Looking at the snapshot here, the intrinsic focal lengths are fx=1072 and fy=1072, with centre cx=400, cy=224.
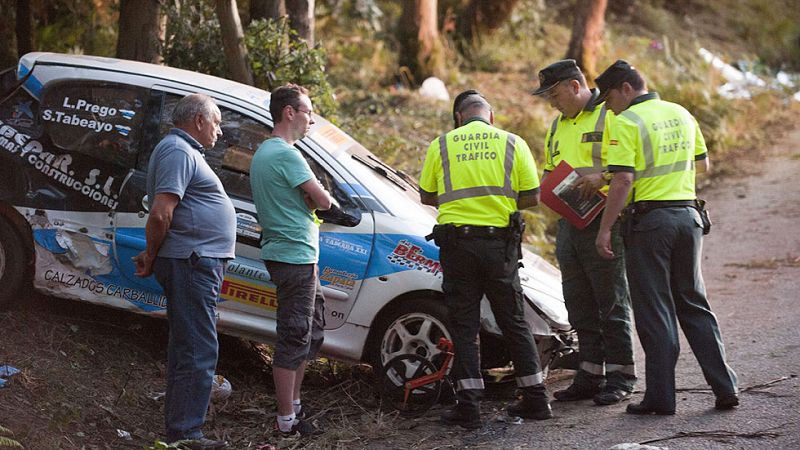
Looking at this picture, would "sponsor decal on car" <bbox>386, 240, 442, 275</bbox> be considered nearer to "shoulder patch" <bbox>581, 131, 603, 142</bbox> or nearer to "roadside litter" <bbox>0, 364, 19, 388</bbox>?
"shoulder patch" <bbox>581, 131, 603, 142</bbox>

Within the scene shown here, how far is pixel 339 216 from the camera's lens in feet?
20.0

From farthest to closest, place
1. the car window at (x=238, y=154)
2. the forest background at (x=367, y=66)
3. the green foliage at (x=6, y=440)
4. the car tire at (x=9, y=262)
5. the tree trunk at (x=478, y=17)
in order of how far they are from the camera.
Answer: the tree trunk at (x=478, y=17) → the car tire at (x=9, y=262) → the car window at (x=238, y=154) → the forest background at (x=367, y=66) → the green foliage at (x=6, y=440)

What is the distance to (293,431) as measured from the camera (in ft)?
20.0

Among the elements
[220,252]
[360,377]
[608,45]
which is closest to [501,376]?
[360,377]

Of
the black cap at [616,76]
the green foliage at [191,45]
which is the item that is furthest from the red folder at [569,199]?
the green foliage at [191,45]

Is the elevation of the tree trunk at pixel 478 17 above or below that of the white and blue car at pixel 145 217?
above

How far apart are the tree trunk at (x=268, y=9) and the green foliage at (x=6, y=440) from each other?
5709 mm

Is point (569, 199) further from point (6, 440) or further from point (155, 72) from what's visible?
point (6, 440)

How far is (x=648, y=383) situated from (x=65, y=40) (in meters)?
7.94

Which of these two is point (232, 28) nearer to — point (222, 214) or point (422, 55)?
point (222, 214)

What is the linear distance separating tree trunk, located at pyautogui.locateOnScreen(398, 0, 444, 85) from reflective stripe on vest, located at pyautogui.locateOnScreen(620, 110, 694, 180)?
10.5 meters

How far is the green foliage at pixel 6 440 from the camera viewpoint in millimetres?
5066

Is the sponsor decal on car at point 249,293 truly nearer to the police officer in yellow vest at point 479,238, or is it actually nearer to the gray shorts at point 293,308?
the gray shorts at point 293,308

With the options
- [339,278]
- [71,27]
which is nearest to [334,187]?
[339,278]
